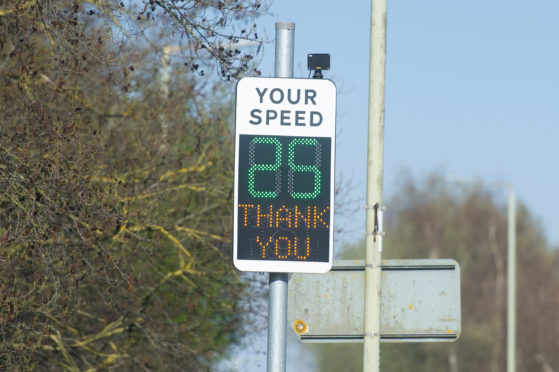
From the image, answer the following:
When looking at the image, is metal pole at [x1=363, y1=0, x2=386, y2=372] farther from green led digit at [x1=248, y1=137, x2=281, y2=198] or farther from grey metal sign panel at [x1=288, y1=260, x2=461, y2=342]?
green led digit at [x1=248, y1=137, x2=281, y2=198]

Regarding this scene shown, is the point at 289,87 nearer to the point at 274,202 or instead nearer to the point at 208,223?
the point at 274,202

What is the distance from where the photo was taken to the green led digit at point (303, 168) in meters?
5.87

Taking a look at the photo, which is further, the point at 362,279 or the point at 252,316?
the point at 252,316

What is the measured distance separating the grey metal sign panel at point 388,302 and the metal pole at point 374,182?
58 mm

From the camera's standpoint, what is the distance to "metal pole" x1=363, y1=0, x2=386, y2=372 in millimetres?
7418

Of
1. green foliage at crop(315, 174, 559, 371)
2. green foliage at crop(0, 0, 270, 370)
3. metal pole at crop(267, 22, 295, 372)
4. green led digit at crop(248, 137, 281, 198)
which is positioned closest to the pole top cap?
metal pole at crop(267, 22, 295, 372)

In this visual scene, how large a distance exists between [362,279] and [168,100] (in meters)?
9.28

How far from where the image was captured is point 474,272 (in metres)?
48.3

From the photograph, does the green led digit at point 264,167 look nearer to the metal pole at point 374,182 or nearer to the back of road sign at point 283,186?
the back of road sign at point 283,186

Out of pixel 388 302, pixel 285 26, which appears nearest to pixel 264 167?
pixel 285 26

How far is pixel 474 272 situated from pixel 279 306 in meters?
43.1

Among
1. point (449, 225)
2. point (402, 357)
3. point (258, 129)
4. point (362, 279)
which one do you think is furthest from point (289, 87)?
point (449, 225)

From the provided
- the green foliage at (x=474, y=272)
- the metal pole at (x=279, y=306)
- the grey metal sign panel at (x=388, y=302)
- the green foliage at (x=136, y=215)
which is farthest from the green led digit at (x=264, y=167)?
the green foliage at (x=474, y=272)

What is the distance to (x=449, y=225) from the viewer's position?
49375mm
